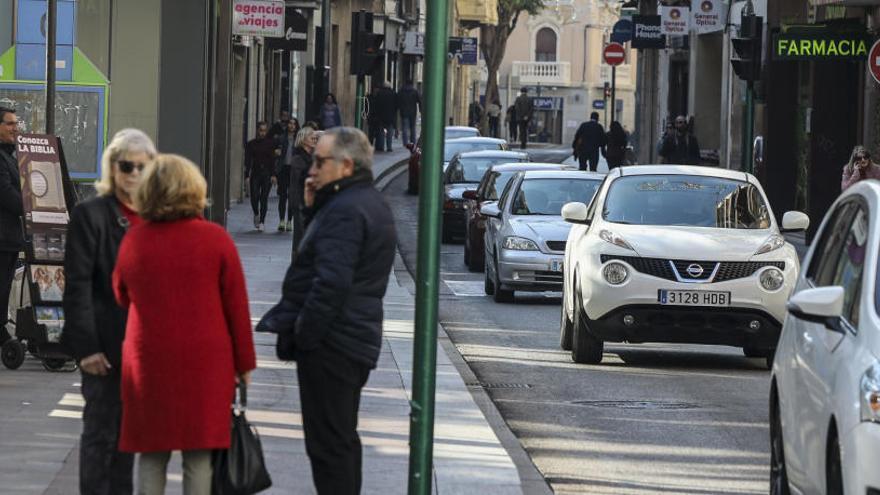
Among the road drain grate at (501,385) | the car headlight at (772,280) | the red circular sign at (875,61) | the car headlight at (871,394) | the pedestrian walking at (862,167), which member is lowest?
the road drain grate at (501,385)

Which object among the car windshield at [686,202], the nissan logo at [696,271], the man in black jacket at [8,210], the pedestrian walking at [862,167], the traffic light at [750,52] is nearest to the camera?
the man in black jacket at [8,210]

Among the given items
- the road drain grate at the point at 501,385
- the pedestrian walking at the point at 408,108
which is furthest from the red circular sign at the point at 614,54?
the road drain grate at the point at 501,385

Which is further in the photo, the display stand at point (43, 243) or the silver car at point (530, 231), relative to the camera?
the silver car at point (530, 231)

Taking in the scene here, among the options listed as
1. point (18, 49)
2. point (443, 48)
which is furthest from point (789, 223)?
point (443, 48)

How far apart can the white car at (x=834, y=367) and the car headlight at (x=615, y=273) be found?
648 cm

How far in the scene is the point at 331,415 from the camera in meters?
7.91

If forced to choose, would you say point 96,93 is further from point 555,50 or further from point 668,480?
point 555,50

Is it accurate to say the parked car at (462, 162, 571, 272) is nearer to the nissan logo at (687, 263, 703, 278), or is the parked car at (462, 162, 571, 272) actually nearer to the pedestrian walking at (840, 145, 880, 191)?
the pedestrian walking at (840, 145, 880, 191)

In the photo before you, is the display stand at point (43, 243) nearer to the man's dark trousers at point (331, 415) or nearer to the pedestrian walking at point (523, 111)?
the man's dark trousers at point (331, 415)

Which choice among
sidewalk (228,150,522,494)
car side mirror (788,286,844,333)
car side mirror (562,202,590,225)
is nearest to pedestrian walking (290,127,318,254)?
sidewalk (228,150,522,494)

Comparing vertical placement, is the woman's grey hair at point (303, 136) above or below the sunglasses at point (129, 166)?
below

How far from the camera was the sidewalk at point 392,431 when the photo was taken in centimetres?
990

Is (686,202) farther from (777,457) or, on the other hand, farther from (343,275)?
(343,275)

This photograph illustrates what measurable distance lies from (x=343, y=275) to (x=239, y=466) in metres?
0.89
